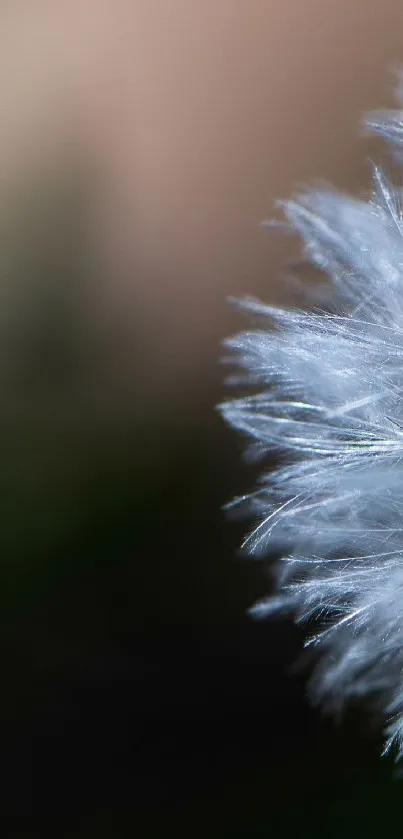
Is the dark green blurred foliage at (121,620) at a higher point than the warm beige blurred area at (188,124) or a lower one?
lower

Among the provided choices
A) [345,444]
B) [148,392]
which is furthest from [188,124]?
[345,444]

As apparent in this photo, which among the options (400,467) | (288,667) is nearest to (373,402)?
(400,467)

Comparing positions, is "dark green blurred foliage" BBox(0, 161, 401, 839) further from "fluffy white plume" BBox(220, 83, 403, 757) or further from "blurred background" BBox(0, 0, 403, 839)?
"fluffy white plume" BBox(220, 83, 403, 757)

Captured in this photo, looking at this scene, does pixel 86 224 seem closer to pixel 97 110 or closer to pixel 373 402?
pixel 97 110

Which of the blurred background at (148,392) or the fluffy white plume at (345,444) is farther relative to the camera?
the blurred background at (148,392)

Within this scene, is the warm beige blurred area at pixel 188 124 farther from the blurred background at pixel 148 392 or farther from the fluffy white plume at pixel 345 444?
the fluffy white plume at pixel 345 444

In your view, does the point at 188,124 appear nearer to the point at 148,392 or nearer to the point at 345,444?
the point at 148,392

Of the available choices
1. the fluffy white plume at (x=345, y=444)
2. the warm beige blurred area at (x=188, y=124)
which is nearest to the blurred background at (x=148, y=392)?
the warm beige blurred area at (x=188, y=124)

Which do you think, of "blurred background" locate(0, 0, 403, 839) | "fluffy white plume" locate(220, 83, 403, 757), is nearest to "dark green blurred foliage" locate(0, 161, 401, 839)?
"blurred background" locate(0, 0, 403, 839)
